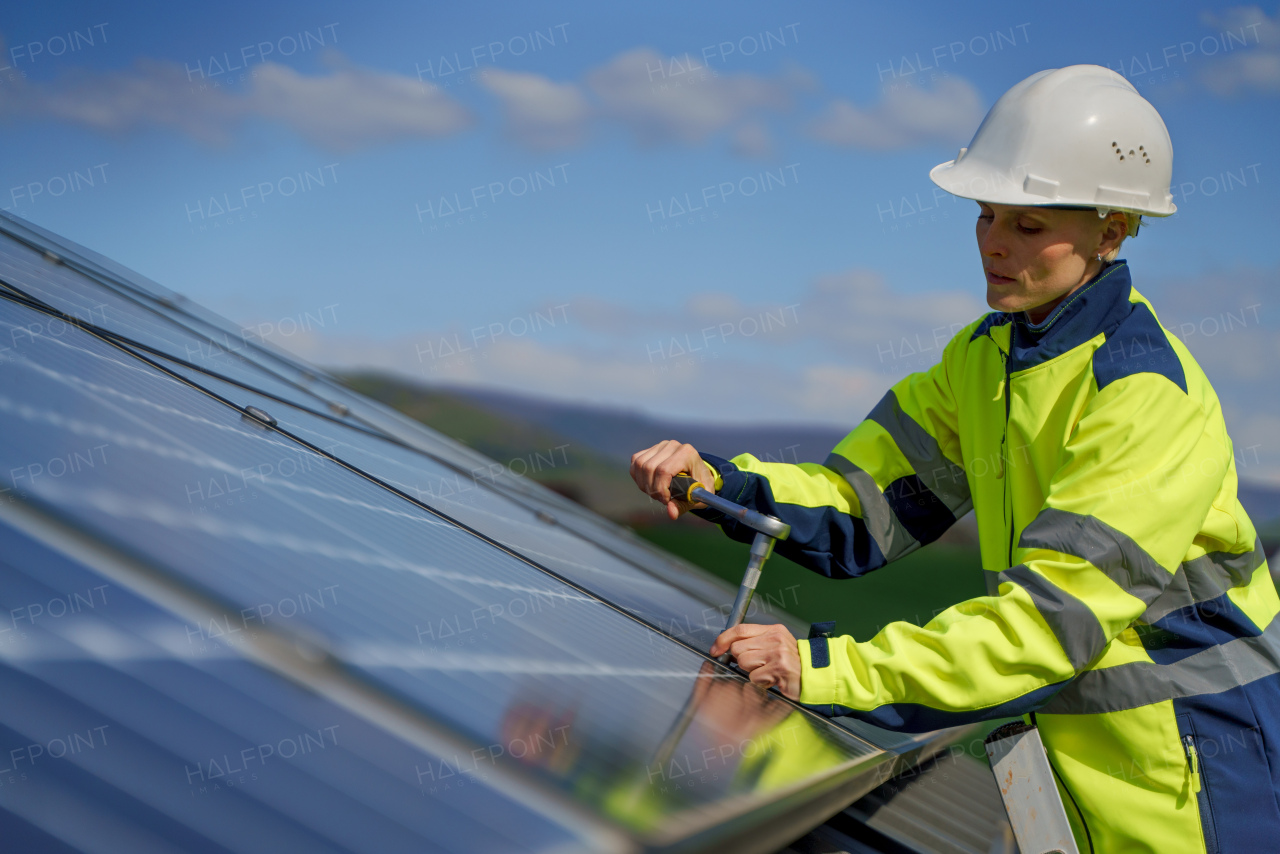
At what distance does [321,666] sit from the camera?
4.13 ft

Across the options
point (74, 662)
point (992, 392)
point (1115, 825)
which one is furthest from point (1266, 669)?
point (74, 662)

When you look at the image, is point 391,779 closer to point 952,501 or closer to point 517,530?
point 952,501

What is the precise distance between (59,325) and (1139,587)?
302 cm

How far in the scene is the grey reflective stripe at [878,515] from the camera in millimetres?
2904

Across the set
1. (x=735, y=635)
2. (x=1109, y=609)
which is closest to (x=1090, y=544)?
(x=1109, y=609)

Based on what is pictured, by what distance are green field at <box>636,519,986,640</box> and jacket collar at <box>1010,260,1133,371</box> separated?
941 centimetres

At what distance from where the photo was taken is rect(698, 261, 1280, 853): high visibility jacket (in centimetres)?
193

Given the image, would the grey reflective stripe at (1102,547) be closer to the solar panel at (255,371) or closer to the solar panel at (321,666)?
the solar panel at (321,666)

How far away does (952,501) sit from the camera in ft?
9.63

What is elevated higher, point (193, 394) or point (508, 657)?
point (193, 394)

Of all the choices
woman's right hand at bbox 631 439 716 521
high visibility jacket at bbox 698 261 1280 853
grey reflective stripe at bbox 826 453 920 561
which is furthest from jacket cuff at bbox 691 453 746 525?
high visibility jacket at bbox 698 261 1280 853

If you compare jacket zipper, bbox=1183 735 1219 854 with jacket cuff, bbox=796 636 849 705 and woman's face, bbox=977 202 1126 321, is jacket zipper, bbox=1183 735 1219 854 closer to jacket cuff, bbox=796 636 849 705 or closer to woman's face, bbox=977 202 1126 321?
jacket cuff, bbox=796 636 849 705

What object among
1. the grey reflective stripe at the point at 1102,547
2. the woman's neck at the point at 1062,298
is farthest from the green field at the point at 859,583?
the grey reflective stripe at the point at 1102,547

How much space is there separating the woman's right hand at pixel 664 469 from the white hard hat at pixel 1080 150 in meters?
1.00
